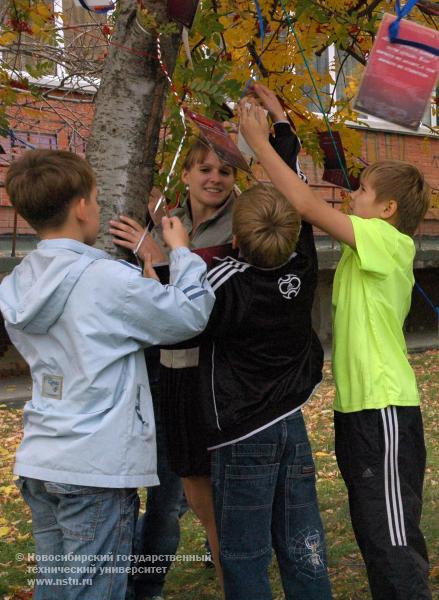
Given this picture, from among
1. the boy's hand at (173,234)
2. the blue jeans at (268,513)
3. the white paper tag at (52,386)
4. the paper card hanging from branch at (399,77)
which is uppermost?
the paper card hanging from branch at (399,77)

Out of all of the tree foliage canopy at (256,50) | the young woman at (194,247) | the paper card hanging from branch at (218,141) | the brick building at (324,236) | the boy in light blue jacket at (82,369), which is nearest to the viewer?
the boy in light blue jacket at (82,369)

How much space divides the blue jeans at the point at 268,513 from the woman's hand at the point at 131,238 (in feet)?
2.13

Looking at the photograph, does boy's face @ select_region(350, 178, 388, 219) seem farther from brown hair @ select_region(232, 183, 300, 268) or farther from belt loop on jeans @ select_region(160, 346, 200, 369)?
belt loop on jeans @ select_region(160, 346, 200, 369)

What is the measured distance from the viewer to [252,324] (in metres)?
2.61

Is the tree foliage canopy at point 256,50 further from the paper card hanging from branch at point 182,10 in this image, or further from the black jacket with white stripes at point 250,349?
the black jacket with white stripes at point 250,349

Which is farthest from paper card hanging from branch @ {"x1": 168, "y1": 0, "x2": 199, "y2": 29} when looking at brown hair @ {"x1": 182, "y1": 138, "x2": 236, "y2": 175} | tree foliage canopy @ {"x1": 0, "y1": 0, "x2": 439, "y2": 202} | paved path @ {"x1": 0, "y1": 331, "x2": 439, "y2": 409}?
paved path @ {"x1": 0, "y1": 331, "x2": 439, "y2": 409}

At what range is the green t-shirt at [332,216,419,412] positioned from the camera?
276 cm

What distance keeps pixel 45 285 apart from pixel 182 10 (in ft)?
3.32

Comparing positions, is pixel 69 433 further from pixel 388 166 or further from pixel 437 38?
pixel 437 38

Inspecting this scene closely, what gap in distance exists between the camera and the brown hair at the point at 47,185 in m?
2.38

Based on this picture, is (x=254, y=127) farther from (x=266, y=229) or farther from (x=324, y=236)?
(x=324, y=236)

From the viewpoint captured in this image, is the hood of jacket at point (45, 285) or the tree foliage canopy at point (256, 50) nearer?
the hood of jacket at point (45, 285)

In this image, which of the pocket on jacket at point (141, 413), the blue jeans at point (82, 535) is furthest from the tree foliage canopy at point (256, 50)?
the blue jeans at point (82, 535)

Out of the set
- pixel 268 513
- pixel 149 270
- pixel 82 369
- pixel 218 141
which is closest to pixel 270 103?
pixel 218 141
